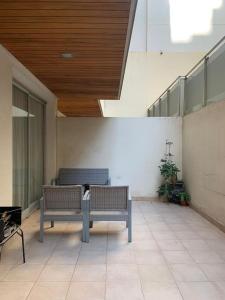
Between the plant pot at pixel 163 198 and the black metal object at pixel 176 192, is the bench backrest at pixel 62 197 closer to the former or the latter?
the black metal object at pixel 176 192

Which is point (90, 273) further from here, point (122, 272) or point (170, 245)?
point (170, 245)

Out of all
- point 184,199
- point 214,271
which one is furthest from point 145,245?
point 184,199

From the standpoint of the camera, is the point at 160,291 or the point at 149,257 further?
the point at 149,257

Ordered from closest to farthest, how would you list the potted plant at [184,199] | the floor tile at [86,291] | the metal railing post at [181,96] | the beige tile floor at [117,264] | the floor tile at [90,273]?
the floor tile at [86,291] < the beige tile floor at [117,264] < the floor tile at [90,273] < the potted plant at [184,199] < the metal railing post at [181,96]

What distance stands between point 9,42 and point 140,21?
29.3ft

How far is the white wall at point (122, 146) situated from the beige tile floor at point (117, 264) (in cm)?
277

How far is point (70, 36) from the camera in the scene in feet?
12.1

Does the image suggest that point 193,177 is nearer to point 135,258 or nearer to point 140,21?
point 135,258

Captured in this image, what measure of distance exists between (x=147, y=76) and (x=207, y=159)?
7016 mm

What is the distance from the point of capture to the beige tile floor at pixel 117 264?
2.84 metres

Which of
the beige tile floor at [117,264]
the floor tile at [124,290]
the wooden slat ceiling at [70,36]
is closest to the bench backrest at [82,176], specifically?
the beige tile floor at [117,264]

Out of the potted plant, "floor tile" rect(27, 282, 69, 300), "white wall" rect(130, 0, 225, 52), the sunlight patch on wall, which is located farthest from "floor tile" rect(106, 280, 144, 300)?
the sunlight patch on wall

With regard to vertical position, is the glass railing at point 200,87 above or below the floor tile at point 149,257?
above

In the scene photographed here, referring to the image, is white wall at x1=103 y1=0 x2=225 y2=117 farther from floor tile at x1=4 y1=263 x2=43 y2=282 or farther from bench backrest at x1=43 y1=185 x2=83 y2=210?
floor tile at x1=4 y1=263 x2=43 y2=282
